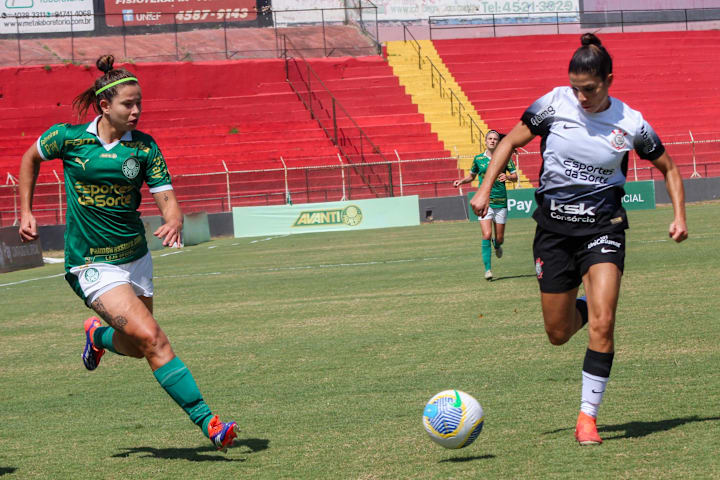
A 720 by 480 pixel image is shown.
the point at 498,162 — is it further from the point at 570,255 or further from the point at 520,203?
the point at 520,203

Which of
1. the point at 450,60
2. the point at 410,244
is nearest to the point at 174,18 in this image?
the point at 450,60

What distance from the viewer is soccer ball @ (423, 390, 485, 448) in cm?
529

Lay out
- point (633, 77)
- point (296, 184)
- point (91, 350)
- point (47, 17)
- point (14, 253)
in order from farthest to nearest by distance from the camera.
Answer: point (47, 17), point (633, 77), point (296, 184), point (14, 253), point (91, 350)

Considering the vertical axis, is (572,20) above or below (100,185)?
above

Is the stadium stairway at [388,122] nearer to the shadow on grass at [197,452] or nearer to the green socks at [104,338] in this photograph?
the green socks at [104,338]

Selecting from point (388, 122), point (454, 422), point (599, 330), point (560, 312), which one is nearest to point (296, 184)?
point (388, 122)

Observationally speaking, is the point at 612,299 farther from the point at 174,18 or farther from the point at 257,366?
the point at 174,18

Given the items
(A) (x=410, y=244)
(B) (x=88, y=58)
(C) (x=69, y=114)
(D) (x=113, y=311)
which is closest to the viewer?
(D) (x=113, y=311)

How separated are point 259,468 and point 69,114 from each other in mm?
40000

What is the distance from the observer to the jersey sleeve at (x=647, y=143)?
5.68 meters

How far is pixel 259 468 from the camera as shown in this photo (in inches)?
206

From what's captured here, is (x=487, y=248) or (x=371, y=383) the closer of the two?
(x=371, y=383)

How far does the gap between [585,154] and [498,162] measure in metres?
0.50

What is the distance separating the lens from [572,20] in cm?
5362
